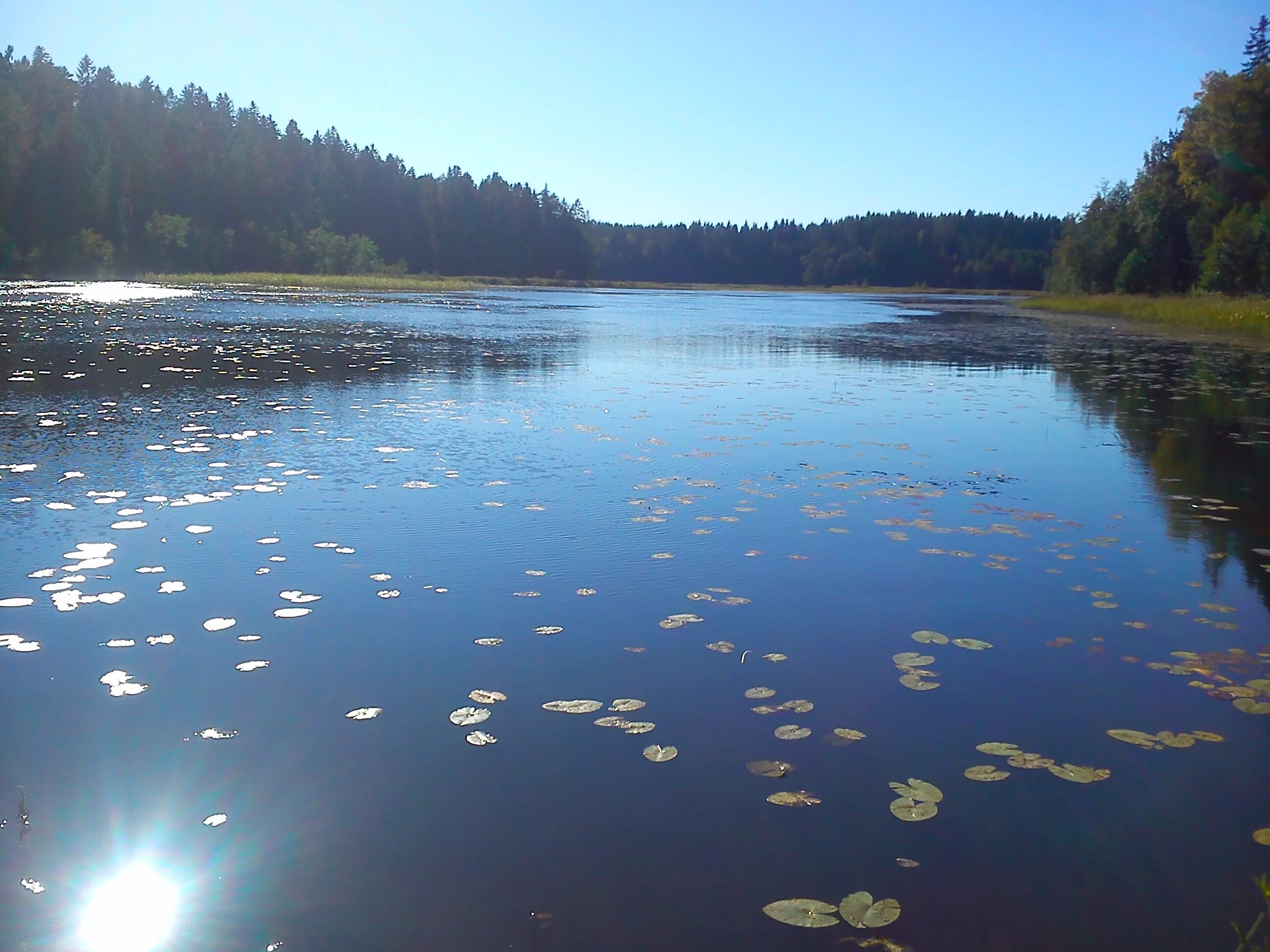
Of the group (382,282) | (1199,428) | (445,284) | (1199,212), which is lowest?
(1199,428)

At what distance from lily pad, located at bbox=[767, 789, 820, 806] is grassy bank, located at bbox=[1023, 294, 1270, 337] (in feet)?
125

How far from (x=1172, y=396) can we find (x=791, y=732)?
1700cm

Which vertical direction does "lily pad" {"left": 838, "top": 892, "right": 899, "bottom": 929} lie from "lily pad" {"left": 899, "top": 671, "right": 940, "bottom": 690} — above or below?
below

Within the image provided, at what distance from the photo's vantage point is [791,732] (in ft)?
15.9

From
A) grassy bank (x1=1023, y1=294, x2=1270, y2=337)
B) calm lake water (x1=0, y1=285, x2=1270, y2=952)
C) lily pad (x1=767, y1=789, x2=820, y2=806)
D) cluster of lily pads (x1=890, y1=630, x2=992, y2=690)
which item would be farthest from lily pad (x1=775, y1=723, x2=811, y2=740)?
grassy bank (x1=1023, y1=294, x2=1270, y2=337)

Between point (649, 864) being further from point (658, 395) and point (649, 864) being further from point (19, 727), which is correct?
point (658, 395)

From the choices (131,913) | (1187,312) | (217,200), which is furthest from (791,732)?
(217,200)

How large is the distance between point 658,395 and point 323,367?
7.28m

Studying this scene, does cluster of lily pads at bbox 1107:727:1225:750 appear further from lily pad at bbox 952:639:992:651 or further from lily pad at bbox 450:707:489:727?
lily pad at bbox 450:707:489:727

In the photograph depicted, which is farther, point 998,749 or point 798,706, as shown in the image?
point 798,706

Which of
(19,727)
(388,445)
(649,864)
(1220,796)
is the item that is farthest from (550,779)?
(388,445)

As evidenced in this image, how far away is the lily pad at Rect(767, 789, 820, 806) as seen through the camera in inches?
165

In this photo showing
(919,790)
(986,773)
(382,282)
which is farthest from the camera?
(382,282)

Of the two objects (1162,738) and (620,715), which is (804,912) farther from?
(1162,738)
